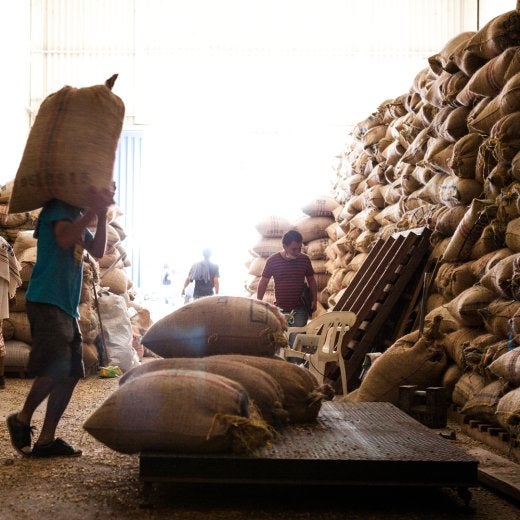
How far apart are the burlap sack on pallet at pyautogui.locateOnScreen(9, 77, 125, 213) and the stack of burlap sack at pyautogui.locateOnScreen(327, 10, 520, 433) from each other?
2.05m

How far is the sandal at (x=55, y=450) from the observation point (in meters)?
3.41

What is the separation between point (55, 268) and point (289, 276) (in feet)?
12.3

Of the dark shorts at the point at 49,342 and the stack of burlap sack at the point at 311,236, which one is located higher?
the stack of burlap sack at the point at 311,236

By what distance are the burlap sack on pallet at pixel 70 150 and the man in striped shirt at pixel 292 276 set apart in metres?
3.59

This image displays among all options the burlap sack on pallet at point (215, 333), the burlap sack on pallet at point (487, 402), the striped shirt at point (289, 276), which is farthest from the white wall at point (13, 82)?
the burlap sack on pallet at point (487, 402)

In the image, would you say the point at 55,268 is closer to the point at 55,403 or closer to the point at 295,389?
the point at 55,403

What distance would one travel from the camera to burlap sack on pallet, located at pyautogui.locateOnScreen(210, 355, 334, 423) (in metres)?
3.42

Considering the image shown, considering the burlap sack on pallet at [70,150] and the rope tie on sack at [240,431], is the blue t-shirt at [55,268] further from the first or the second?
the rope tie on sack at [240,431]

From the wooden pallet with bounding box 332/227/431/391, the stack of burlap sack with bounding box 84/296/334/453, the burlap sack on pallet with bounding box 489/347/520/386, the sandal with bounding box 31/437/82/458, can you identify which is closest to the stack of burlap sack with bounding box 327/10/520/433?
the burlap sack on pallet with bounding box 489/347/520/386

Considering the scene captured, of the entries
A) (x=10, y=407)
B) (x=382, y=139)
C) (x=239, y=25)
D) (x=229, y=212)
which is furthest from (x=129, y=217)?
(x=10, y=407)

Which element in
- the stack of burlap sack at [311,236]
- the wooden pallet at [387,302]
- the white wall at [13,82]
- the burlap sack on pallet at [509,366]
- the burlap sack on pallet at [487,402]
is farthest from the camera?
the white wall at [13,82]

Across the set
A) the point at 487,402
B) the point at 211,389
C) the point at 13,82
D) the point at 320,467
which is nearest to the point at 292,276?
the point at 487,402

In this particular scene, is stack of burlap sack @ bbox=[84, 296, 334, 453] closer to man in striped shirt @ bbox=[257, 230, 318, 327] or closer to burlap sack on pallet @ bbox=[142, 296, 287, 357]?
burlap sack on pallet @ bbox=[142, 296, 287, 357]

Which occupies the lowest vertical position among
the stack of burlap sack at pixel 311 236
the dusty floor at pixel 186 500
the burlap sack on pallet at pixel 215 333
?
the dusty floor at pixel 186 500
